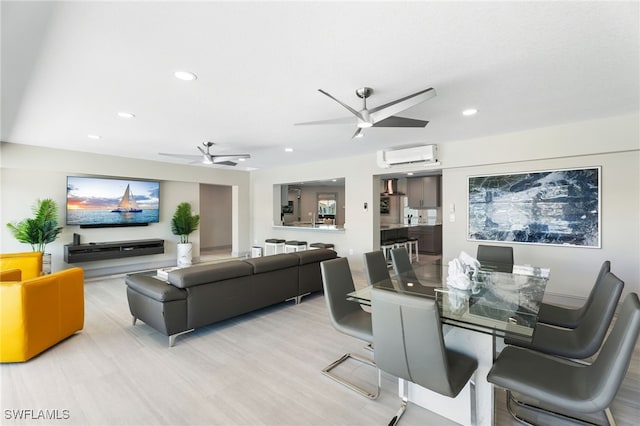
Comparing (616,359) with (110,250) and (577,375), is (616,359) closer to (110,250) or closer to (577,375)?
(577,375)

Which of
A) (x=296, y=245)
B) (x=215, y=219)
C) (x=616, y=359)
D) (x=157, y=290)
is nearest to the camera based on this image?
(x=616, y=359)

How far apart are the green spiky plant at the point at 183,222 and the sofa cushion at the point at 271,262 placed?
4.25m

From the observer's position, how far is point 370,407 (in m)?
2.05

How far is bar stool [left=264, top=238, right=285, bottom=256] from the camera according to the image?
738cm

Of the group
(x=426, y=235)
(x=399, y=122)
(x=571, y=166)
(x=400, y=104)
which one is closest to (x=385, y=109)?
(x=400, y=104)

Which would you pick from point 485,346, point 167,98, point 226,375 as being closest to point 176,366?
point 226,375

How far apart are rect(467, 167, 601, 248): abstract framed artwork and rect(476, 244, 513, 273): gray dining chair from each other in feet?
3.50

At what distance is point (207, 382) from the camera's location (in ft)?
7.66

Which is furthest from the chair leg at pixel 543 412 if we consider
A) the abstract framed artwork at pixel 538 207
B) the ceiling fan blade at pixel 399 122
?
the abstract framed artwork at pixel 538 207

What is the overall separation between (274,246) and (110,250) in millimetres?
3606

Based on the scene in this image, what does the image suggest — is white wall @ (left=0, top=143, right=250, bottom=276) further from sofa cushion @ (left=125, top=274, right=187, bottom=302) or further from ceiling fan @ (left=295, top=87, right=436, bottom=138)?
ceiling fan @ (left=295, top=87, right=436, bottom=138)

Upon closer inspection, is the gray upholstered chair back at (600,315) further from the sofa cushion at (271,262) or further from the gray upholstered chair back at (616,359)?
the sofa cushion at (271,262)

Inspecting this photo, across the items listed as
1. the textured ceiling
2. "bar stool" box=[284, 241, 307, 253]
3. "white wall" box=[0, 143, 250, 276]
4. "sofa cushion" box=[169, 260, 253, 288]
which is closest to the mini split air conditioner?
the textured ceiling

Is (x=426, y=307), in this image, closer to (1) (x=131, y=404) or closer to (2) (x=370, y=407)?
(2) (x=370, y=407)
